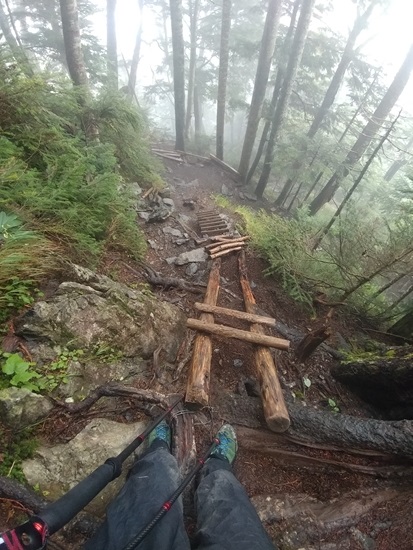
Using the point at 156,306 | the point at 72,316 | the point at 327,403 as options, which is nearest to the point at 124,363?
the point at 72,316

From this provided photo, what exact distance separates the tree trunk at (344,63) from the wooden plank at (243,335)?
13.6 m

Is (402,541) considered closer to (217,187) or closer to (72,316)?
(72,316)

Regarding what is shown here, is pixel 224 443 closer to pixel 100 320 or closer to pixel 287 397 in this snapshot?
pixel 287 397

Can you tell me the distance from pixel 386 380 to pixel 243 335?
2290 millimetres

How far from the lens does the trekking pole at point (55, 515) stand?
1.62 meters

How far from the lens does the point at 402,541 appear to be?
2.87m

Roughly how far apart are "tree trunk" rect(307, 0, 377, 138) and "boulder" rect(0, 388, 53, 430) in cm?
1610

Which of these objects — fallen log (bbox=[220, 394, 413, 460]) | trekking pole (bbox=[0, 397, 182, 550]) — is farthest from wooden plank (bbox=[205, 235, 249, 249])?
trekking pole (bbox=[0, 397, 182, 550])

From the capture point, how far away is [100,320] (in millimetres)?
4105

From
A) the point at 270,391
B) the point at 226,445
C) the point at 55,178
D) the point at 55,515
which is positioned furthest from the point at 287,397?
the point at 55,178

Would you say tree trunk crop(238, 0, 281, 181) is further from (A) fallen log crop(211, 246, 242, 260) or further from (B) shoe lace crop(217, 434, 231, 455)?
(B) shoe lace crop(217, 434, 231, 455)

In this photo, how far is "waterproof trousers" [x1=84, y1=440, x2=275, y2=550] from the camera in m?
2.21

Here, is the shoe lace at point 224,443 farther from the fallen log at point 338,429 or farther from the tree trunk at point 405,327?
the tree trunk at point 405,327

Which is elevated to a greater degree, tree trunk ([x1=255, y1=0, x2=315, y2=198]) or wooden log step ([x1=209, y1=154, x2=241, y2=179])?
tree trunk ([x1=255, y1=0, x2=315, y2=198])
